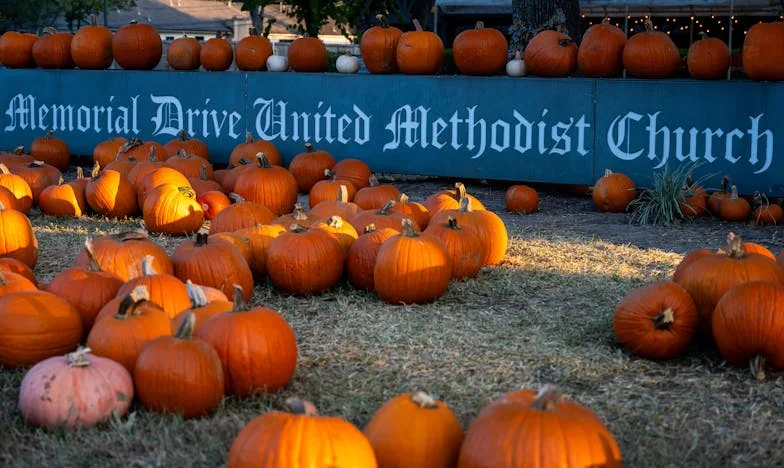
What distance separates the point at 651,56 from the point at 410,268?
4597mm

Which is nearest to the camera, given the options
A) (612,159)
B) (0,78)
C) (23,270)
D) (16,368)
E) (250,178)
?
(16,368)

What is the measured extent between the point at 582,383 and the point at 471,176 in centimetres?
571

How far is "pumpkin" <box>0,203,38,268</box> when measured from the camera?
18.9ft

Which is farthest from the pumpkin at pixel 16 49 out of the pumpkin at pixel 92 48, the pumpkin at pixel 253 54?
the pumpkin at pixel 253 54

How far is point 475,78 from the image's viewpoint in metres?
9.70

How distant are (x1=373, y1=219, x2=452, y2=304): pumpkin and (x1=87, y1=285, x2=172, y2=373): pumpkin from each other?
154 cm

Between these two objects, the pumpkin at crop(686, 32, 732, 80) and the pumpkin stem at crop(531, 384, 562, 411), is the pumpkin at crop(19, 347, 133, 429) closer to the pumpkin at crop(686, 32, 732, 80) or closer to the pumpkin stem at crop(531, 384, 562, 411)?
the pumpkin stem at crop(531, 384, 562, 411)

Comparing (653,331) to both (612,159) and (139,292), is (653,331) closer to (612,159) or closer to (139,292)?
(139,292)

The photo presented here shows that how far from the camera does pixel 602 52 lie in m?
9.19

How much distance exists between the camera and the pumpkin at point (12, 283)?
4445mm

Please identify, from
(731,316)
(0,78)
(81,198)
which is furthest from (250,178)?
(0,78)

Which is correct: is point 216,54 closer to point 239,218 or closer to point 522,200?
point 522,200

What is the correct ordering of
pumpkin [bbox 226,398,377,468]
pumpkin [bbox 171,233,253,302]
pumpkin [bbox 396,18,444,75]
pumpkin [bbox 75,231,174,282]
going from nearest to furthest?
1. pumpkin [bbox 226,398,377,468]
2. pumpkin [bbox 75,231,174,282]
3. pumpkin [bbox 171,233,253,302]
4. pumpkin [bbox 396,18,444,75]

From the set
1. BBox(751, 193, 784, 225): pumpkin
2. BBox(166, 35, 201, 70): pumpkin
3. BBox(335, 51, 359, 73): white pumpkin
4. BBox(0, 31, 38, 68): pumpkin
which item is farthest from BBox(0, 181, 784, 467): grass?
BBox(0, 31, 38, 68): pumpkin
